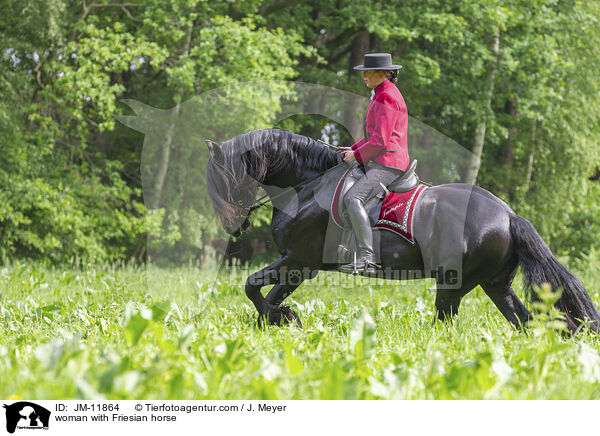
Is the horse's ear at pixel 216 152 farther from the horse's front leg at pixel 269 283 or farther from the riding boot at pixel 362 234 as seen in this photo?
the riding boot at pixel 362 234

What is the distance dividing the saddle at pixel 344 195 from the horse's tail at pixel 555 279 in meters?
1.07

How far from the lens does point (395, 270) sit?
5152 mm

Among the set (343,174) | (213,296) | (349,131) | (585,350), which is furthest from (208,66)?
(585,350)

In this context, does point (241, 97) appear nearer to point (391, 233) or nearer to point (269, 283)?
point (269, 283)

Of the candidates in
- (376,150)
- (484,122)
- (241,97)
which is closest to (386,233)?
(376,150)

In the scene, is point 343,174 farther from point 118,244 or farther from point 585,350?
point 118,244

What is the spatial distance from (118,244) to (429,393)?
15.9 m

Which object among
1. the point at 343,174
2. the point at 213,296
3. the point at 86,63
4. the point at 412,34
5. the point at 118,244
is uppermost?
the point at 412,34

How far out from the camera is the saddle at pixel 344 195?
16.6ft

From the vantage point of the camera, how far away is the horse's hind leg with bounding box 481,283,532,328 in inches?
194

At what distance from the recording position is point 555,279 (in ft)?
15.3

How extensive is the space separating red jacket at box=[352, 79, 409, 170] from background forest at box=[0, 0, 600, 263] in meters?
8.03
